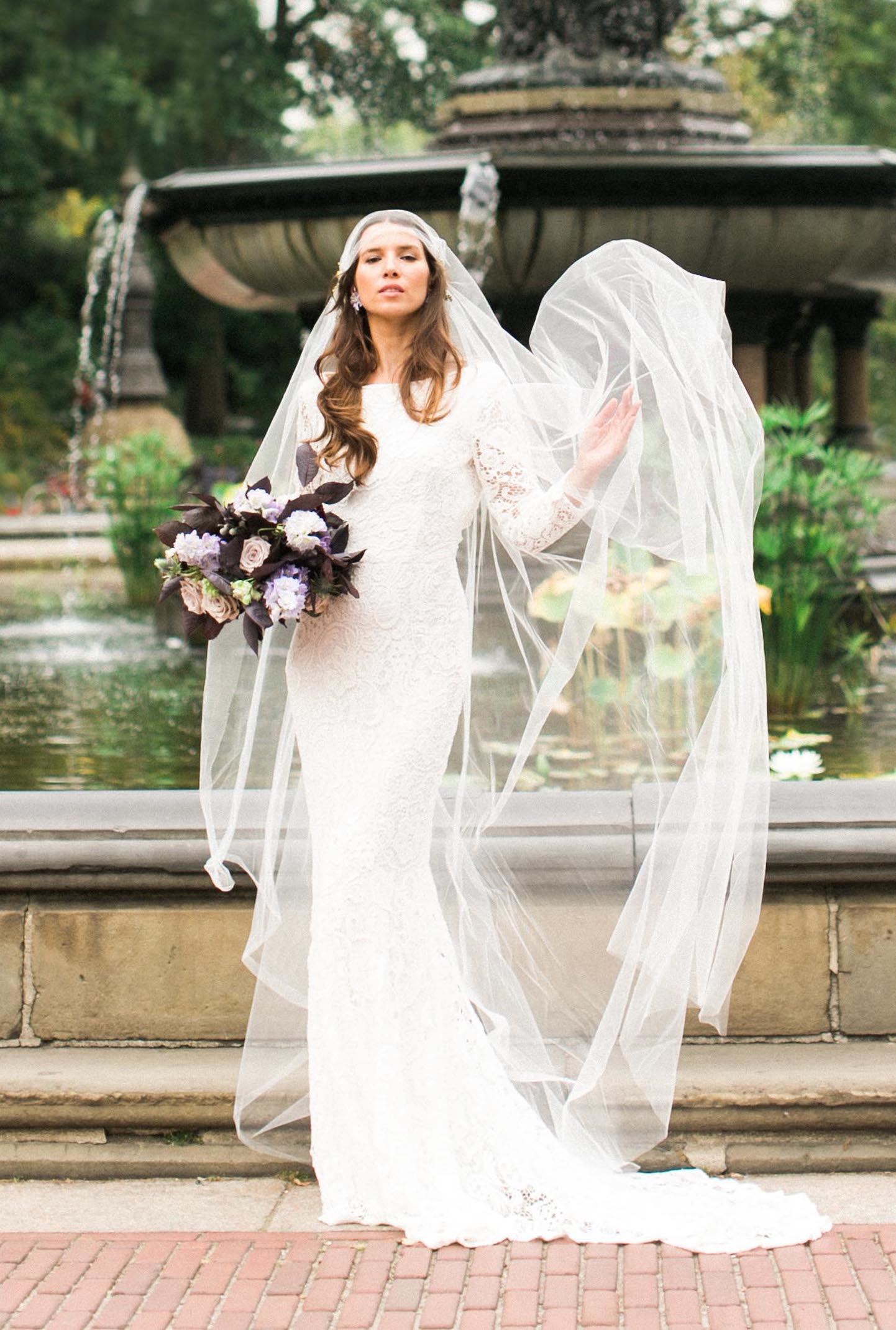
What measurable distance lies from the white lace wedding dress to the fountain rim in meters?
4.06

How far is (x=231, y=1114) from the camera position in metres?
3.92

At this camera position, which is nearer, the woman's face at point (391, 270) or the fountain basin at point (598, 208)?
the woman's face at point (391, 270)

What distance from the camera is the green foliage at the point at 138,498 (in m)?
9.62

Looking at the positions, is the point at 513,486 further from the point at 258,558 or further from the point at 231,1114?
the point at 231,1114

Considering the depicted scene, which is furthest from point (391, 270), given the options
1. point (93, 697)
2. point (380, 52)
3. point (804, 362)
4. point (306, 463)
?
point (380, 52)

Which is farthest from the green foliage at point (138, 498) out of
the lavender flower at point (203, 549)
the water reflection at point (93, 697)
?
the lavender flower at point (203, 549)

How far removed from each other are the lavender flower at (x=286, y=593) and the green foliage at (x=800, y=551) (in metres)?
3.38

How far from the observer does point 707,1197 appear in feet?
11.9

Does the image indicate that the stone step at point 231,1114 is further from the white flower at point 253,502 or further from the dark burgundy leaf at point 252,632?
the white flower at point 253,502

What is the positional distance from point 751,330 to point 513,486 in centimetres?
518

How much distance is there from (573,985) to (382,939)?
57cm

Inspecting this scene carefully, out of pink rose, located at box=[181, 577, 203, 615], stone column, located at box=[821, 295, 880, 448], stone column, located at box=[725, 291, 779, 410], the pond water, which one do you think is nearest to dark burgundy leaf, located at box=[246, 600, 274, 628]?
pink rose, located at box=[181, 577, 203, 615]

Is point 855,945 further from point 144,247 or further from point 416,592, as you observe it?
point 144,247

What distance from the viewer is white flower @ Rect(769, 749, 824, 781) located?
17.5ft
